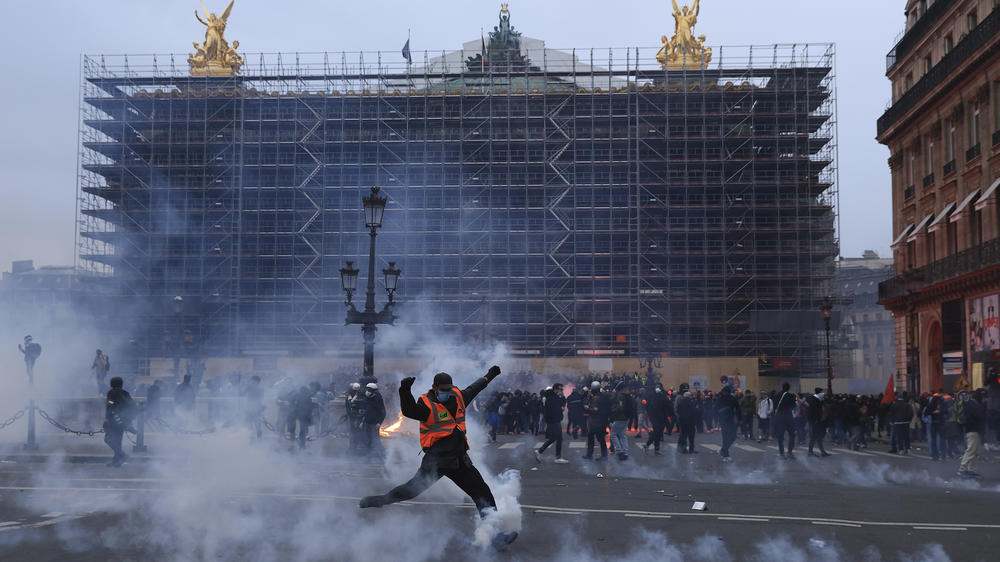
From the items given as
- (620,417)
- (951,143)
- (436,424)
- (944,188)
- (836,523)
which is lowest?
(836,523)

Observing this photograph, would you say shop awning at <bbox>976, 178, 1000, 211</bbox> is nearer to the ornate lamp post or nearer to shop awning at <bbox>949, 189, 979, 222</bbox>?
shop awning at <bbox>949, 189, 979, 222</bbox>

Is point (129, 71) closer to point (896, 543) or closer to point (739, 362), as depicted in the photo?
point (739, 362)

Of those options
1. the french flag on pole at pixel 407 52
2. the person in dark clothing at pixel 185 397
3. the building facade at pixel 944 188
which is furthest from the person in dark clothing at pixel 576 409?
the french flag on pole at pixel 407 52

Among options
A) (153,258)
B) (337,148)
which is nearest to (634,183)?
(337,148)

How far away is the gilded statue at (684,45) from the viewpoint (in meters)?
57.8

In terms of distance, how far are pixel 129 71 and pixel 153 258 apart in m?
12.9

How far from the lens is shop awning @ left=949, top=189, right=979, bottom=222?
3244cm

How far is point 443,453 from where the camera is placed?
8.87 meters

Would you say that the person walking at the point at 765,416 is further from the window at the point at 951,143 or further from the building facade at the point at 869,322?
the building facade at the point at 869,322

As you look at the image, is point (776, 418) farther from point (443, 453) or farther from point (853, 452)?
point (443, 453)

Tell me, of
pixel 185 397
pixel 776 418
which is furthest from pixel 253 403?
pixel 776 418

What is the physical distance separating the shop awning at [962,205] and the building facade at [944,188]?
69 millimetres

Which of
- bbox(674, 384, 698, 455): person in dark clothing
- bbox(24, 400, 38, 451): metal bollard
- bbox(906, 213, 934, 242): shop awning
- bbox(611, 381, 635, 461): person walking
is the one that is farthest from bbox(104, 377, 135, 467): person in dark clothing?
bbox(906, 213, 934, 242): shop awning

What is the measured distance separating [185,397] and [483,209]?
29.8m
